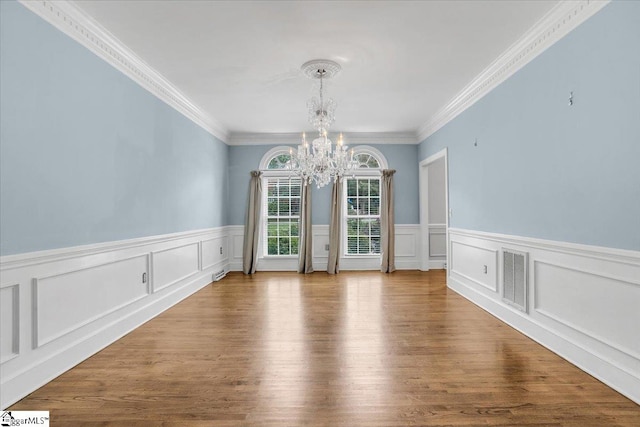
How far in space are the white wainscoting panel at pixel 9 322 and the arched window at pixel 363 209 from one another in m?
5.74

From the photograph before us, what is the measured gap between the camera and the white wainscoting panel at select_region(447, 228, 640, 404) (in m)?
2.30

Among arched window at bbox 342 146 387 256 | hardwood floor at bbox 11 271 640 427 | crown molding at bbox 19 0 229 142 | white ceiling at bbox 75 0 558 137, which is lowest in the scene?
hardwood floor at bbox 11 271 640 427

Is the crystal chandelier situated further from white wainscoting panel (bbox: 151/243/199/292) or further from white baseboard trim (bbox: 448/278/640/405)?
white baseboard trim (bbox: 448/278/640/405)

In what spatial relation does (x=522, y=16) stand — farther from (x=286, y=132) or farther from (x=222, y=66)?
(x=286, y=132)

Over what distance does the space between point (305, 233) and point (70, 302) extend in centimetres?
474

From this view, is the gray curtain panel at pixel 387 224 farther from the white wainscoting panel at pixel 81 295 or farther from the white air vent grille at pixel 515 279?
the white wainscoting panel at pixel 81 295

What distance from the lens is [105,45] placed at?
3.20 metres

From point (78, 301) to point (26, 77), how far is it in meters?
1.72

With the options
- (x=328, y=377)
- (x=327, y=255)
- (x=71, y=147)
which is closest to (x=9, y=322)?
(x=71, y=147)

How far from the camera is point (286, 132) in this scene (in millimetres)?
7125

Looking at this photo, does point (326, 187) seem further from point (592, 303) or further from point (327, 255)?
point (592, 303)

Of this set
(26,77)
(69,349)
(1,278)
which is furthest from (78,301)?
(26,77)

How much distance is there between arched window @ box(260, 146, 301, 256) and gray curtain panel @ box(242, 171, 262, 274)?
0.84ft

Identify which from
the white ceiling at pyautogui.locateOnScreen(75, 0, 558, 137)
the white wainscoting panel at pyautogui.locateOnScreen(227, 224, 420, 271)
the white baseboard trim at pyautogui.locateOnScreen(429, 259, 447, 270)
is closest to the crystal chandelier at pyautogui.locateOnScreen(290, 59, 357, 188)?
the white ceiling at pyautogui.locateOnScreen(75, 0, 558, 137)
